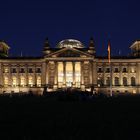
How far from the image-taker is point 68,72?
125 metres

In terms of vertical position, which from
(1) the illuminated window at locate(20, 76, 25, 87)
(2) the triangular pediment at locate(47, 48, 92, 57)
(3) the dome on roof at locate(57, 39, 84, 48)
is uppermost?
(3) the dome on roof at locate(57, 39, 84, 48)

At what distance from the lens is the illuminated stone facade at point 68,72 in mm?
123938

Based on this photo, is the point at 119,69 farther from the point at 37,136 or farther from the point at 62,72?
the point at 37,136

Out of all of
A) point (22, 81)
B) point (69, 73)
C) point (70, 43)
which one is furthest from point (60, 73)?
point (70, 43)

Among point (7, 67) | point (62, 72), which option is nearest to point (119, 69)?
point (62, 72)

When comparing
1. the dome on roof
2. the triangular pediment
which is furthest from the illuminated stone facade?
the dome on roof

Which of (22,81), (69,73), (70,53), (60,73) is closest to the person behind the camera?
(70,53)

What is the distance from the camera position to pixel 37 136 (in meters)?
12.6

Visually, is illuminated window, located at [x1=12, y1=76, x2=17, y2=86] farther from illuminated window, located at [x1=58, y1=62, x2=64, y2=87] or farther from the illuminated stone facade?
illuminated window, located at [x1=58, y1=62, x2=64, y2=87]

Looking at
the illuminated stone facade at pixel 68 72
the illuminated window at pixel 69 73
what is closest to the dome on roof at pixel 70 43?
the illuminated stone facade at pixel 68 72

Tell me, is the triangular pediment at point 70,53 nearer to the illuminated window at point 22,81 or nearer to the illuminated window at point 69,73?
the illuminated window at point 69,73

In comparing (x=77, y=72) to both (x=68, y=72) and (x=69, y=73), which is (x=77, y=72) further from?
(x=68, y=72)

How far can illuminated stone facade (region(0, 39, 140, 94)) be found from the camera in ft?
407

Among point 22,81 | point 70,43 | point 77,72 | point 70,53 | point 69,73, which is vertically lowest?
point 22,81
